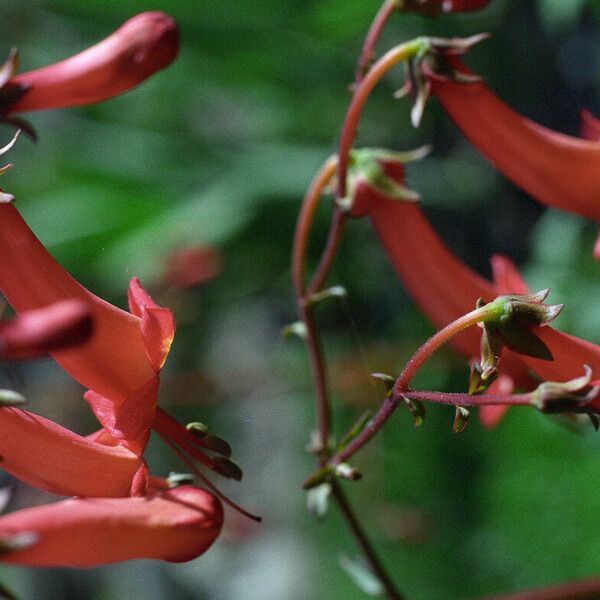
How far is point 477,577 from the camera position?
157 cm

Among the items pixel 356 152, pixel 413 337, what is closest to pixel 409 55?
pixel 356 152

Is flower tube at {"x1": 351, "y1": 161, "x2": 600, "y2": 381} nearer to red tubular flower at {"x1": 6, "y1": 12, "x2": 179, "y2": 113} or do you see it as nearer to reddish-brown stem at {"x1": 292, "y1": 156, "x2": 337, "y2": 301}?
reddish-brown stem at {"x1": 292, "y1": 156, "x2": 337, "y2": 301}

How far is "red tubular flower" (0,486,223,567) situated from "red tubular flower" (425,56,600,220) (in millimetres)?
373

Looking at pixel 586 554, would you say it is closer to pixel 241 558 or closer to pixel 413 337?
pixel 413 337

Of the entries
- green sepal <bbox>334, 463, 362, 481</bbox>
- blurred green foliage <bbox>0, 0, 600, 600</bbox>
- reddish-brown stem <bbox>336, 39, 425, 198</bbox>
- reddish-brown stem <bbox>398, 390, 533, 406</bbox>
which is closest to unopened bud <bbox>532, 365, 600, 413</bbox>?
reddish-brown stem <bbox>398, 390, 533, 406</bbox>

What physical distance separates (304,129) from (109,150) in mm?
399

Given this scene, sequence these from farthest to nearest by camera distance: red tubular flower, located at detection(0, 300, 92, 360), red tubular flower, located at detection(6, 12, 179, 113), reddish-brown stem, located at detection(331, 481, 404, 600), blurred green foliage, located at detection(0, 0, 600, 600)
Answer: blurred green foliage, located at detection(0, 0, 600, 600) < reddish-brown stem, located at detection(331, 481, 404, 600) < red tubular flower, located at detection(6, 12, 179, 113) < red tubular flower, located at detection(0, 300, 92, 360)

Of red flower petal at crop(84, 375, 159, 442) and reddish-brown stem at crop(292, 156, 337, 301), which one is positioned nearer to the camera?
red flower petal at crop(84, 375, 159, 442)

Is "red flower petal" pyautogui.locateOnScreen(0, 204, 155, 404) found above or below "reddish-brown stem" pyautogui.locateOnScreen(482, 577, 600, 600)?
above

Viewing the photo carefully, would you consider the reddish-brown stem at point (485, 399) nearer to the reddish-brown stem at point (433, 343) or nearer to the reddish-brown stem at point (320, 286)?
the reddish-brown stem at point (433, 343)

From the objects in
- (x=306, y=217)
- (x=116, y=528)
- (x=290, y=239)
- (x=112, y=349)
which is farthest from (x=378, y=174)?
(x=290, y=239)

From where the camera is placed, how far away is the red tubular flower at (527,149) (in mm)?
761

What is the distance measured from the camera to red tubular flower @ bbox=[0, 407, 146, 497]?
58 centimetres

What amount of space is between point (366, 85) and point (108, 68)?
191 millimetres
